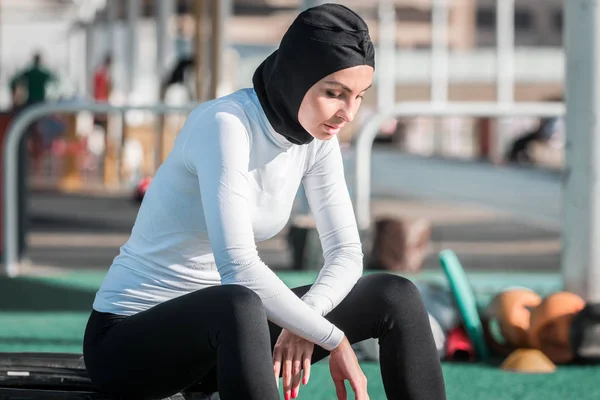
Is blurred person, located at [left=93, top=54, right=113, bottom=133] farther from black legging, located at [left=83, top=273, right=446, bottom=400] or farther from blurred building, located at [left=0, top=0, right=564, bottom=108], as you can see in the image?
black legging, located at [left=83, top=273, right=446, bottom=400]

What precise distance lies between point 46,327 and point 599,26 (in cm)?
260

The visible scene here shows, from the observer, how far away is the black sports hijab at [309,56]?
2479 millimetres

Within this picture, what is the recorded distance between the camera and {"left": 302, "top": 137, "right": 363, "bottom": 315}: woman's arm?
269cm

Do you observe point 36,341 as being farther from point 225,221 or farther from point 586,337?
point 225,221

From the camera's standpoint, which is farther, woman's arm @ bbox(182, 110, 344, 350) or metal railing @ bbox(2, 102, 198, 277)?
metal railing @ bbox(2, 102, 198, 277)

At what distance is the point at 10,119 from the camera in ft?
24.7

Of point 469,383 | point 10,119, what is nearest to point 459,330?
point 469,383

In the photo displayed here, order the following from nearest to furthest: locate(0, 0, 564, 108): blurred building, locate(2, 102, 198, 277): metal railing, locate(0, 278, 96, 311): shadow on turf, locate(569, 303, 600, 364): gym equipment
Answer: locate(569, 303, 600, 364): gym equipment, locate(0, 278, 96, 311): shadow on turf, locate(2, 102, 198, 277): metal railing, locate(0, 0, 564, 108): blurred building

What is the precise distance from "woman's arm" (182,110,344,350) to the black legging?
0.05 m

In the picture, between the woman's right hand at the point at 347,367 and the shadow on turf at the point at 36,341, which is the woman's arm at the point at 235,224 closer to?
the woman's right hand at the point at 347,367

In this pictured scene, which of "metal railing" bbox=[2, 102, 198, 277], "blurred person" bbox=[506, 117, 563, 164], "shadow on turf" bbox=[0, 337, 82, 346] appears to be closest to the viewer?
"shadow on turf" bbox=[0, 337, 82, 346]

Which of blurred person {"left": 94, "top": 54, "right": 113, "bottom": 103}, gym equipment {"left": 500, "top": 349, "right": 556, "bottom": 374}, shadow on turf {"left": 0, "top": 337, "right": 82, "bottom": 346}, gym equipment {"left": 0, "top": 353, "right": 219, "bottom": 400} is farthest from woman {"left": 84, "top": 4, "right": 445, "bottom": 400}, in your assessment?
blurred person {"left": 94, "top": 54, "right": 113, "bottom": 103}

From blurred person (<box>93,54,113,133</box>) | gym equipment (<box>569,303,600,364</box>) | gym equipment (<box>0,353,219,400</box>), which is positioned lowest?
gym equipment (<box>569,303,600,364</box>)

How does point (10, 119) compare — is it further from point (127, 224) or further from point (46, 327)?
point (127, 224)
